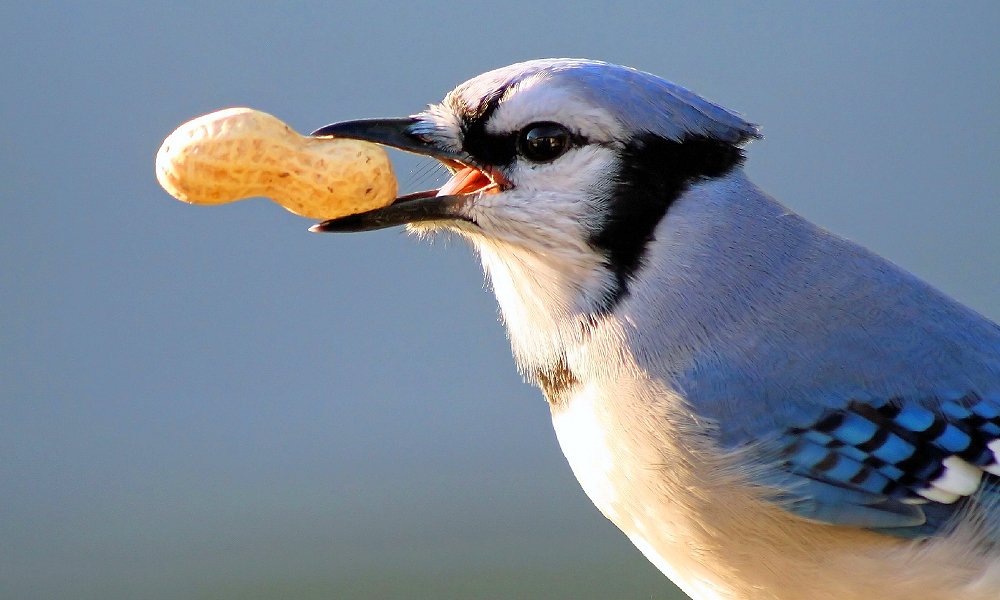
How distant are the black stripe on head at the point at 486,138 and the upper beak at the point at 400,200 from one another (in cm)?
2

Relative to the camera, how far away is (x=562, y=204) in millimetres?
1229

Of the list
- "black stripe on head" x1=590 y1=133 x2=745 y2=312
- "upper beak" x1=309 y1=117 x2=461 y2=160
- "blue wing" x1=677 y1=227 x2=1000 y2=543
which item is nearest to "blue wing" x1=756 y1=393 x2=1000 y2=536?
"blue wing" x1=677 y1=227 x2=1000 y2=543

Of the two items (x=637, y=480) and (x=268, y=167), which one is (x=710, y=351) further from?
(x=268, y=167)

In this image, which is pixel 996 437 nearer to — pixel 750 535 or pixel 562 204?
pixel 750 535

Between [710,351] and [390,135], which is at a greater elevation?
[390,135]

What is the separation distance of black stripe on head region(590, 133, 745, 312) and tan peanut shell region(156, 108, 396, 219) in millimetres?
234

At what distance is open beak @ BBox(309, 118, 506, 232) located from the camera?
4.13ft

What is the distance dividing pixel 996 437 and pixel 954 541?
115 millimetres

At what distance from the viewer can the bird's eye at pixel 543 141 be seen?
122 cm

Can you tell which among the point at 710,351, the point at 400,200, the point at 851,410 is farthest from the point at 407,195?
the point at 851,410

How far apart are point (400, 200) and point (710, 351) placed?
13.9 inches

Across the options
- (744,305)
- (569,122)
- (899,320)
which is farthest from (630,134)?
(899,320)

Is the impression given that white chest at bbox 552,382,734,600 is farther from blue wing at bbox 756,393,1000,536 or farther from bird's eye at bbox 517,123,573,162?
bird's eye at bbox 517,123,573,162

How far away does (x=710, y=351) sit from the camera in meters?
1.22
